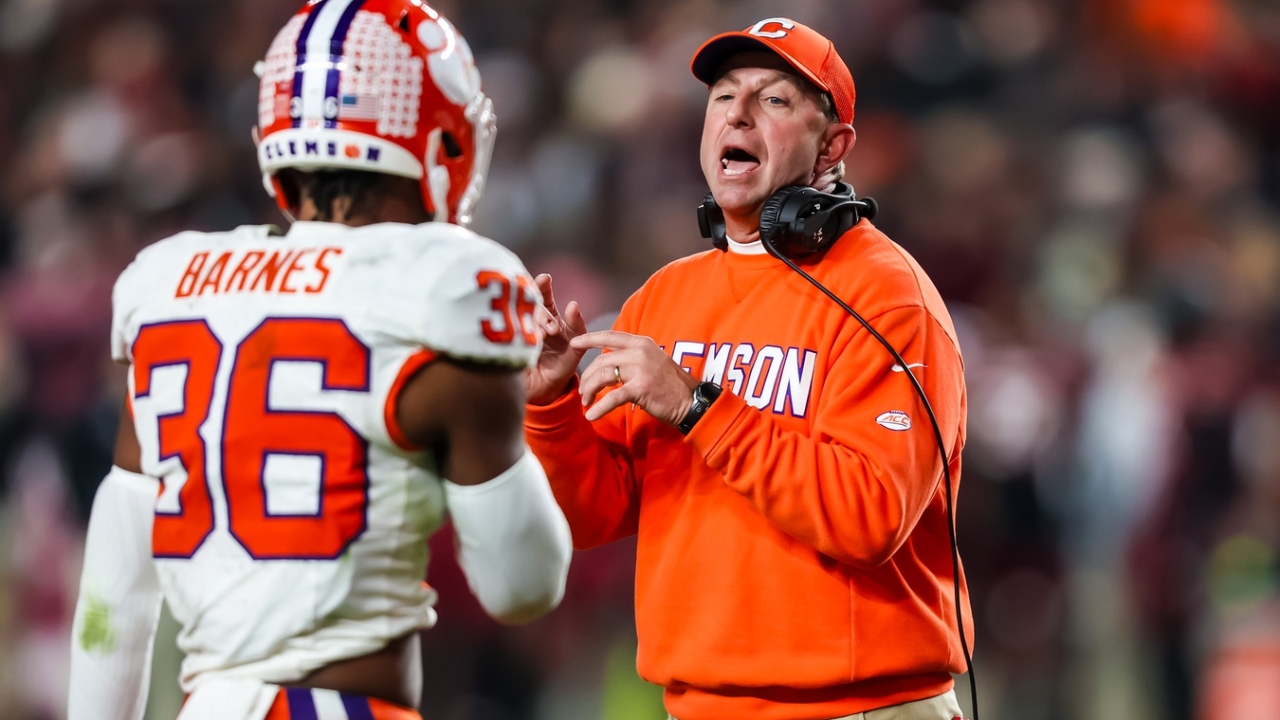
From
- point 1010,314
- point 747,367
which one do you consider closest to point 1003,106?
point 1010,314

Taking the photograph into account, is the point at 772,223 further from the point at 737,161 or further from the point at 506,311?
the point at 506,311

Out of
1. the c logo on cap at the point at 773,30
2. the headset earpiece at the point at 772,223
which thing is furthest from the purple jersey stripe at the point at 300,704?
the c logo on cap at the point at 773,30

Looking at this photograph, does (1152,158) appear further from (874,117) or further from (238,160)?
(238,160)

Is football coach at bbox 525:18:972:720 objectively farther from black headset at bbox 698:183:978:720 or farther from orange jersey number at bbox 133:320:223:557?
orange jersey number at bbox 133:320:223:557

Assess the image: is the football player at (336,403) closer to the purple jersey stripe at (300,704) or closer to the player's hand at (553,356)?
the purple jersey stripe at (300,704)

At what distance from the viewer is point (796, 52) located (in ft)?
8.55

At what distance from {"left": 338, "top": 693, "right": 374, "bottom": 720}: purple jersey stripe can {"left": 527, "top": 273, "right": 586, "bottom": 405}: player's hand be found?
884 millimetres

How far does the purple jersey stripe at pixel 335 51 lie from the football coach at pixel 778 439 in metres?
0.70

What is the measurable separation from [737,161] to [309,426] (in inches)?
46.0

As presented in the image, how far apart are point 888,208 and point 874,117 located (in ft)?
2.73

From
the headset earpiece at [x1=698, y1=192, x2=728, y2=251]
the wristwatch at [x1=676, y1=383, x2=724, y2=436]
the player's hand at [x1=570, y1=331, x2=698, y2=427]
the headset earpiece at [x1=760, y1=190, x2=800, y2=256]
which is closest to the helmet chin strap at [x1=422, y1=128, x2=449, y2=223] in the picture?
the player's hand at [x1=570, y1=331, x2=698, y2=427]

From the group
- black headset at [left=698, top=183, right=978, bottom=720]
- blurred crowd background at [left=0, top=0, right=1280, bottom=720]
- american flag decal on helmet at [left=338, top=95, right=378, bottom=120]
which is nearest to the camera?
american flag decal on helmet at [left=338, top=95, right=378, bottom=120]

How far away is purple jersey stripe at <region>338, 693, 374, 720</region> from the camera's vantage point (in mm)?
1773

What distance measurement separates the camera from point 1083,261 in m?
6.21
